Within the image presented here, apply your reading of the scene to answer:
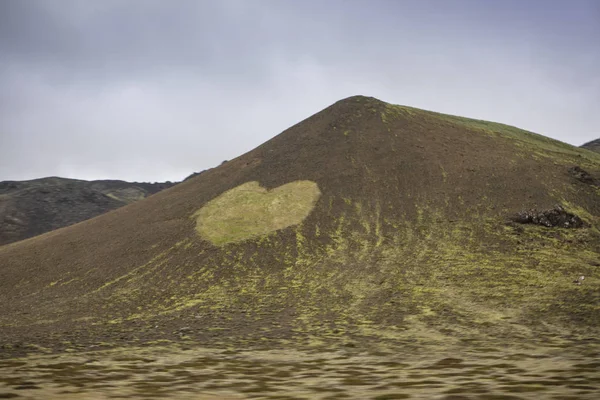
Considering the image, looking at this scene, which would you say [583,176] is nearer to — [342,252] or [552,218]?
[552,218]

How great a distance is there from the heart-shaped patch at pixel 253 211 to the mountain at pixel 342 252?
18 centimetres

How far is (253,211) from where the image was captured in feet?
122

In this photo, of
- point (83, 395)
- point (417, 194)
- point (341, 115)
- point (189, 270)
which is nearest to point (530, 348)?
point (83, 395)

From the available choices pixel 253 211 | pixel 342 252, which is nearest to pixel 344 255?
pixel 342 252

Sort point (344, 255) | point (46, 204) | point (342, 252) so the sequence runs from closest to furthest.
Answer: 1. point (344, 255)
2. point (342, 252)
3. point (46, 204)

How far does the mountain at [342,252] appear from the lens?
15992 mm

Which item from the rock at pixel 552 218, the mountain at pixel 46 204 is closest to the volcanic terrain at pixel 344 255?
the rock at pixel 552 218

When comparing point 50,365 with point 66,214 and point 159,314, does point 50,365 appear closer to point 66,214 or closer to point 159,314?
point 159,314

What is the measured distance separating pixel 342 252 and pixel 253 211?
10526 mm

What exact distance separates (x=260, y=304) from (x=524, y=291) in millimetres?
12477

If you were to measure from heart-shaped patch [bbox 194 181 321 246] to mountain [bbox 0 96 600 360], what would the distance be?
0.58 feet

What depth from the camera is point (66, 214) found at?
10262 centimetres

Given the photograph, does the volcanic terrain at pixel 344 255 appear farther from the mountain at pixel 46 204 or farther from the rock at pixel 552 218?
the mountain at pixel 46 204

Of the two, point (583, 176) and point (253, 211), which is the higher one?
Result: point (583, 176)
